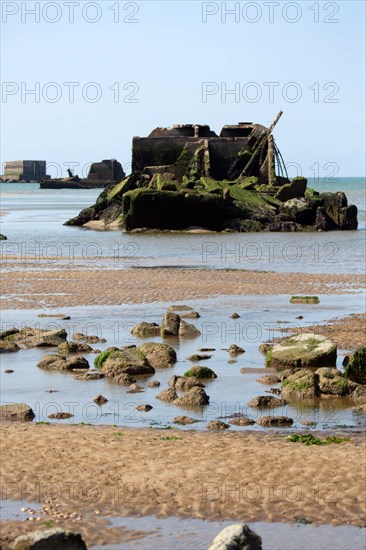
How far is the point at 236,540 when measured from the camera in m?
7.48

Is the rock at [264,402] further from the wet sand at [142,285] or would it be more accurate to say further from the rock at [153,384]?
the wet sand at [142,285]

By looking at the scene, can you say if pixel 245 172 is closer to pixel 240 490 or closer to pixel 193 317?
pixel 193 317

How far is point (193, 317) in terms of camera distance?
2223 centimetres

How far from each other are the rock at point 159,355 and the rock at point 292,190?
38.2m

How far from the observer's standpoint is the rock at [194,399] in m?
14.3

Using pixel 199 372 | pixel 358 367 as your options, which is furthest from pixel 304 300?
pixel 358 367

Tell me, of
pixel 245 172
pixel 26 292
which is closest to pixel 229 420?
pixel 26 292

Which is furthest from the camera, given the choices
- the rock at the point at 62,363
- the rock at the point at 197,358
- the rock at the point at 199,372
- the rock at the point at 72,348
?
the rock at the point at 72,348

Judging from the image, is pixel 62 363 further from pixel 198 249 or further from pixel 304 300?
pixel 198 249

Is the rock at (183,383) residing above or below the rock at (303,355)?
below

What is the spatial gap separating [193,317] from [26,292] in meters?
6.29

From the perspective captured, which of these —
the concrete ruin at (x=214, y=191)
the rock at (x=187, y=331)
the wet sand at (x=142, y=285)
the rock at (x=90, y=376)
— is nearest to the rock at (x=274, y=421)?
the rock at (x=90, y=376)

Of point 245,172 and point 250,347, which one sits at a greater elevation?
point 245,172

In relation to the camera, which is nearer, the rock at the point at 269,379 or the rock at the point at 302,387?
→ the rock at the point at 302,387
